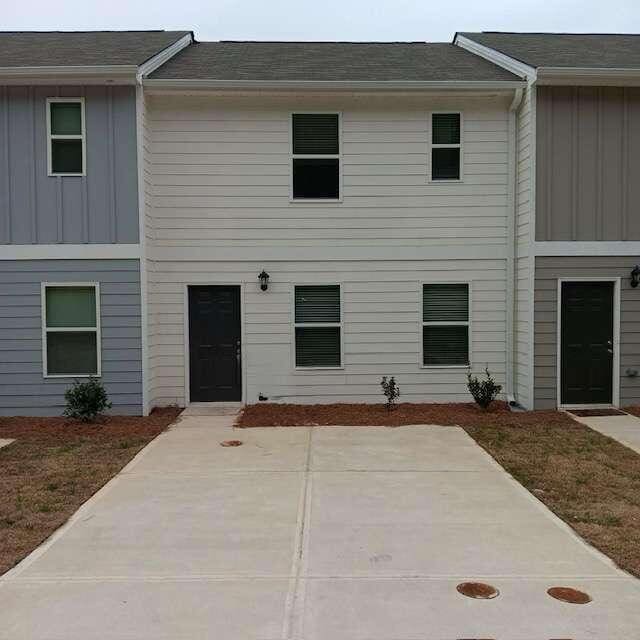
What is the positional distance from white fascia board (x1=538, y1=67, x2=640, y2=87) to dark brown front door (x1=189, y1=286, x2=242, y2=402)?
578 centimetres

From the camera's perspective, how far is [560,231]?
1000cm

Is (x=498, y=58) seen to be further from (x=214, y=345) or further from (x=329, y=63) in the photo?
(x=214, y=345)

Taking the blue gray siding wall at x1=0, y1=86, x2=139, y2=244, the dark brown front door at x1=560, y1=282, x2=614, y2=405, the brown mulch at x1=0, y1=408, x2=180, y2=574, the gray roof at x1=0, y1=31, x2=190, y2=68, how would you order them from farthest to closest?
1. the dark brown front door at x1=560, y1=282, x2=614, y2=405
2. the gray roof at x1=0, y1=31, x2=190, y2=68
3. the blue gray siding wall at x1=0, y1=86, x2=139, y2=244
4. the brown mulch at x1=0, y1=408, x2=180, y2=574

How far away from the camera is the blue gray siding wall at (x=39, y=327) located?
9.81 m

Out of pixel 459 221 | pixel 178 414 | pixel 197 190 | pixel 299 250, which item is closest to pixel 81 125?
pixel 197 190

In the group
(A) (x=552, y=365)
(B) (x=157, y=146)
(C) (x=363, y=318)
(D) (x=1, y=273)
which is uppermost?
(B) (x=157, y=146)

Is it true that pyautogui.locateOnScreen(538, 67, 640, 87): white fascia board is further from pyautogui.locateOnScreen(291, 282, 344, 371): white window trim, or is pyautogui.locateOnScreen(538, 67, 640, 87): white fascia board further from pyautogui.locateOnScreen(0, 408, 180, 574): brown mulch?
pyautogui.locateOnScreen(0, 408, 180, 574): brown mulch

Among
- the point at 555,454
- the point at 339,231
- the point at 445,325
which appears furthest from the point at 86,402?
the point at 555,454

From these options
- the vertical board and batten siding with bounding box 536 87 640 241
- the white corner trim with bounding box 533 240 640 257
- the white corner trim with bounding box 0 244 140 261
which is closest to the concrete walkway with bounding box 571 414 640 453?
the white corner trim with bounding box 533 240 640 257

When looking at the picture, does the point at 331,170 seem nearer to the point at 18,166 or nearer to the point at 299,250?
the point at 299,250

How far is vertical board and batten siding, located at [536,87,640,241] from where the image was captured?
994cm

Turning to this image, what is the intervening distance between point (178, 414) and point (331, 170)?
461 centimetres

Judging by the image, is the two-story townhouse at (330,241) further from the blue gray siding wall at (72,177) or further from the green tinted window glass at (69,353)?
the green tinted window glass at (69,353)

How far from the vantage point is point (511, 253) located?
10578mm
